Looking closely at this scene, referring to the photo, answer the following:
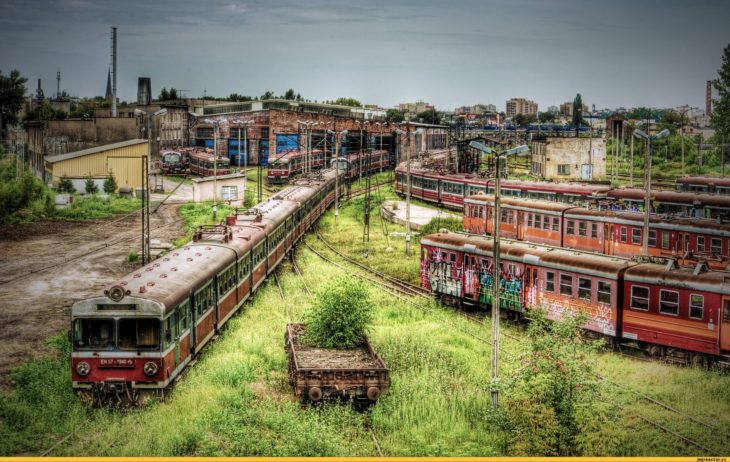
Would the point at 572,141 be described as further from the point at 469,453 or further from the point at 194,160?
the point at 469,453

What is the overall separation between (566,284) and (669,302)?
326 centimetres

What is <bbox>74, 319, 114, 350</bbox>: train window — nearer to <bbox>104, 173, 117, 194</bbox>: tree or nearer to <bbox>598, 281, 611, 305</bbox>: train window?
<bbox>598, 281, 611, 305</bbox>: train window

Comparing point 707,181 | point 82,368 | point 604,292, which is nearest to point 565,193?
point 707,181

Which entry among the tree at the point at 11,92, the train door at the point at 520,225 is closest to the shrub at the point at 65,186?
the tree at the point at 11,92

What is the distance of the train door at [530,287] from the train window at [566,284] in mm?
1054

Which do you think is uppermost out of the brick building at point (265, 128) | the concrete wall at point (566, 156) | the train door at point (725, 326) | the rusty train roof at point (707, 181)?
the brick building at point (265, 128)

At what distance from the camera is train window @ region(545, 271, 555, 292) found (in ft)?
76.8

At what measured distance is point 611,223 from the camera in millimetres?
32219

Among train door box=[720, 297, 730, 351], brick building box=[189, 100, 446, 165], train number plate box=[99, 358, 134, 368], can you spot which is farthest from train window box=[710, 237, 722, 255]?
brick building box=[189, 100, 446, 165]

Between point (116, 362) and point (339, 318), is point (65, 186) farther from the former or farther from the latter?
point (116, 362)

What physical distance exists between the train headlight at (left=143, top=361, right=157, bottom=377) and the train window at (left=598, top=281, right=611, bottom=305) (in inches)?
489

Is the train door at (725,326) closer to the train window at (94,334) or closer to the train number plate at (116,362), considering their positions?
the train number plate at (116,362)

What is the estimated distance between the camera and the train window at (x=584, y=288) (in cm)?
2225

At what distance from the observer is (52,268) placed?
3338 centimetres
